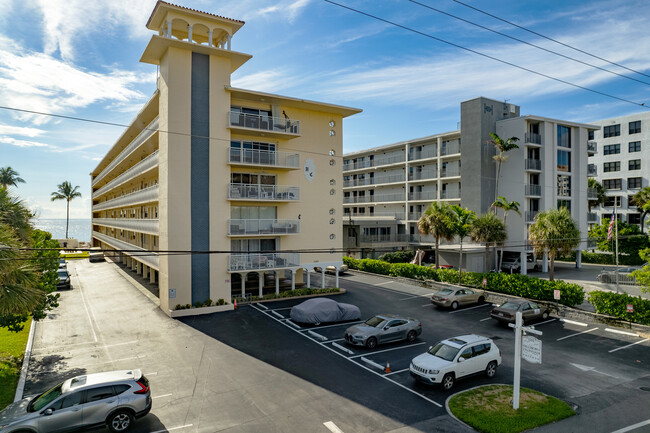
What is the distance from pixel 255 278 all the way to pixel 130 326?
1257 centimetres

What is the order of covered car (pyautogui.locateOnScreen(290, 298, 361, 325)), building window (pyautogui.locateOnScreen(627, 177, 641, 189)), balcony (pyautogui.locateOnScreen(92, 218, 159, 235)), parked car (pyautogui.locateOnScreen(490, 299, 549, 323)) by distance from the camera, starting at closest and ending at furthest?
parked car (pyautogui.locateOnScreen(490, 299, 549, 323))
covered car (pyautogui.locateOnScreen(290, 298, 361, 325))
balcony (pyautogui.locateOnScreen(92, 218, 159, 235))
building window (pyautogui.locateOnScreen(627, 177, 641, 189))

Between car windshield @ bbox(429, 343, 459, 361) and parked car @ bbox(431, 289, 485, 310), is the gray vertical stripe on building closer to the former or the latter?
parked car @ bbox(431, 289, 485, 310)

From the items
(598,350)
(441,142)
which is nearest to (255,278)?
(598,350)

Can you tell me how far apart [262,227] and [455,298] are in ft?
48.5

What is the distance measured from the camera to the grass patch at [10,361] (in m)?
13.9

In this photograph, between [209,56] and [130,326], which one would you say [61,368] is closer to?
[130,326]

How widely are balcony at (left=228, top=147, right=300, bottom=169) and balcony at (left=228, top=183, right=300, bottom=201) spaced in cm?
159

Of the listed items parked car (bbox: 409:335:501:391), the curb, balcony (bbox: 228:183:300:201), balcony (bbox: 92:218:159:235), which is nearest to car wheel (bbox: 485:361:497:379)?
parked car (bbox: 409:335:501:391)

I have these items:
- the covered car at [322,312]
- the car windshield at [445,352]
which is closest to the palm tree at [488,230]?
the covered car at [322,312]

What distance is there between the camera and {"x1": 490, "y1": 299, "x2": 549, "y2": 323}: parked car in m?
23.1

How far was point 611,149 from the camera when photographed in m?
62.2

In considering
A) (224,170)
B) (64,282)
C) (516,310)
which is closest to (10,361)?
(224,170)

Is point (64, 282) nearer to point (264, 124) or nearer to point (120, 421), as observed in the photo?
point (264, 124)

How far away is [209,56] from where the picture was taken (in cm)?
2741
